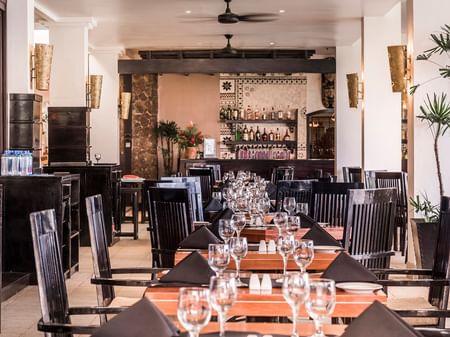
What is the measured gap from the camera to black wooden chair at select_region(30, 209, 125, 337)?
2.50m

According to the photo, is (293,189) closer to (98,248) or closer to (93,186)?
(98,248)

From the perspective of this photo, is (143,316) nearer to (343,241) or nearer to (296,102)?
(343,241)

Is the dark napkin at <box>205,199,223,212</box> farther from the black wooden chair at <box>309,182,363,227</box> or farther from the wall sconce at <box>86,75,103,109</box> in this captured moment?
the wall sconce at <box>86,75,103,109</box>

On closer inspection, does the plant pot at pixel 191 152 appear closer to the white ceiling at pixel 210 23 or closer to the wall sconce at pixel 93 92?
the white ceiling at pixel 210 23

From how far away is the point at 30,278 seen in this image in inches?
282

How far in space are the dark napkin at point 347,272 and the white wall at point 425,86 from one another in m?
5.38

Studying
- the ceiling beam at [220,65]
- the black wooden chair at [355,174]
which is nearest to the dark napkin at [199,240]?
the black wooden chair at [355,174]

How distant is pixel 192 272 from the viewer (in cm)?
267

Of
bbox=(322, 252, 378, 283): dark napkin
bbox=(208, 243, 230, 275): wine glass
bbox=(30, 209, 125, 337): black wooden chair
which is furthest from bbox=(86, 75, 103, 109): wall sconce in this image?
bbox=(208, 243, 230, 275): wine glass

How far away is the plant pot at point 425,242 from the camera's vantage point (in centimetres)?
711

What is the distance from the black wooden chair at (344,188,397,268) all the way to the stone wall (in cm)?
1329

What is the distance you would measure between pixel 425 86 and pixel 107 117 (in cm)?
864

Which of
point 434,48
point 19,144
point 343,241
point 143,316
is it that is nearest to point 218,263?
point 143,316

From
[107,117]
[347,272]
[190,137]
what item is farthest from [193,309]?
[190,137]
